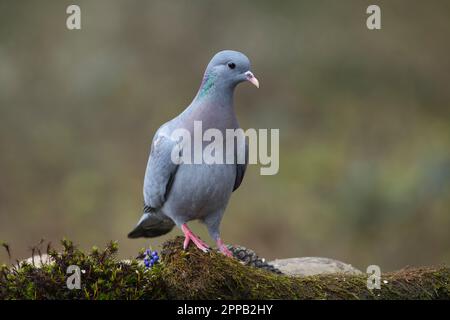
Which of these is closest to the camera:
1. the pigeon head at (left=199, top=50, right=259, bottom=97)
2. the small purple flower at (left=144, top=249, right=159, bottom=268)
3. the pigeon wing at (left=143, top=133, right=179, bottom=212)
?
the small purple flower at (left=144, top=249, right=159, bottom=268)

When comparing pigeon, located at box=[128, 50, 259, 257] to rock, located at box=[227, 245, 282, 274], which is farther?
rock, located at box=[227, 245, 282, 274]

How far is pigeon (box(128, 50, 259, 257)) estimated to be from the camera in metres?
4.68

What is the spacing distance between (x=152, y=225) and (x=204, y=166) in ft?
2.83

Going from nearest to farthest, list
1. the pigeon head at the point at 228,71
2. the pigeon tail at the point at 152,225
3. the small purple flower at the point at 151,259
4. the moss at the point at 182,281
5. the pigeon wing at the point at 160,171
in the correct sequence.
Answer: the moss at the point at 182,281 < the small purple flower at the point at 151,259 < the pigeon head at the point at 228,71 < the pigeon wing at the point at 160,171 < the pigeon tail at the point at 152,225

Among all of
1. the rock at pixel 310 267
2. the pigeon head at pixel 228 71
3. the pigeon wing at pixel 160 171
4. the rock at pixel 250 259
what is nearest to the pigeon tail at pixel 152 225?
the pigeon wing at pixel 160 171

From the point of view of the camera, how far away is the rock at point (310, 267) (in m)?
5.22

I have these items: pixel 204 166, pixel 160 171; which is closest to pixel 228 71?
pixel 204 166

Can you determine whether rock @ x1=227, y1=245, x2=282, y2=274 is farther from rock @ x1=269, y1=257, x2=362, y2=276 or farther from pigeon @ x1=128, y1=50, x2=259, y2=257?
rock @ x1=269, y1=257, x2=362, y2=276

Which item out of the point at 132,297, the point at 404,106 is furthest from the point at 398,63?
the point at 132,297

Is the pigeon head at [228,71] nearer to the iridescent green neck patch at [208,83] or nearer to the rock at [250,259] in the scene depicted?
the iridescent green neck patch at [208,83]

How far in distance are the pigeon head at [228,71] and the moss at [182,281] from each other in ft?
3.48

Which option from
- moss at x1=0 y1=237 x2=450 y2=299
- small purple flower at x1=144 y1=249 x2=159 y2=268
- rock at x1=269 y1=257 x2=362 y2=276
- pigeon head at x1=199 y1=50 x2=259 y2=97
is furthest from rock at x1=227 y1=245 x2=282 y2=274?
pigeon head at x1=199 y1=50 x2=259 y2=97

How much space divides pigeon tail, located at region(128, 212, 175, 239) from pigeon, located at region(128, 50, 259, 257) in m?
0.26
